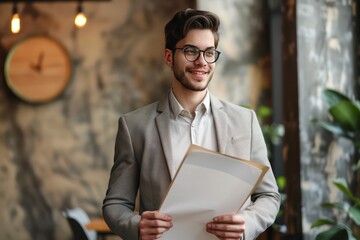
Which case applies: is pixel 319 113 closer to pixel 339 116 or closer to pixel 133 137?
pixel 339 116

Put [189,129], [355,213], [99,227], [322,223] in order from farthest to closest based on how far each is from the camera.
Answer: [99,227]
[322,223]
[355,213]
[189,129]

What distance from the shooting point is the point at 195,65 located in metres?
2.04

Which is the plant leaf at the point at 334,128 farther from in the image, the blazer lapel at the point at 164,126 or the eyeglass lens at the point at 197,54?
the eyeglass lens at the point at 197,54

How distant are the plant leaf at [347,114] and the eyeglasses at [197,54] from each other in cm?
280

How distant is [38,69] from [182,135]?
6.02 metres

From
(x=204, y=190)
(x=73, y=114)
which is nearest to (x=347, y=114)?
(x=204, y=190)

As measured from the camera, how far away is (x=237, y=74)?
713 cm

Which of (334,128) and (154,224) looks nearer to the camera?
(154,224)

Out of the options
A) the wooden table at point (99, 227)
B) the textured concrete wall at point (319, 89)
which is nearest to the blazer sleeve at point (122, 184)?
the textured concrete wall at point (319, 89)

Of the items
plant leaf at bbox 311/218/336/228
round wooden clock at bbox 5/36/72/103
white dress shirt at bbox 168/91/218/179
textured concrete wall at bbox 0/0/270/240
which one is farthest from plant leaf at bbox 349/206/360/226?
round wooden clock at bbox 5/36/72/103

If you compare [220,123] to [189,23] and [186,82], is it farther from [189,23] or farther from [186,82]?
[189,23]

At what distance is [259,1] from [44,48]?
2459 millimetres

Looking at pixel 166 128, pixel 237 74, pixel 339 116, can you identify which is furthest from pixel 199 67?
pixel 237 74

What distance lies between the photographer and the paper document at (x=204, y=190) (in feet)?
6.18
